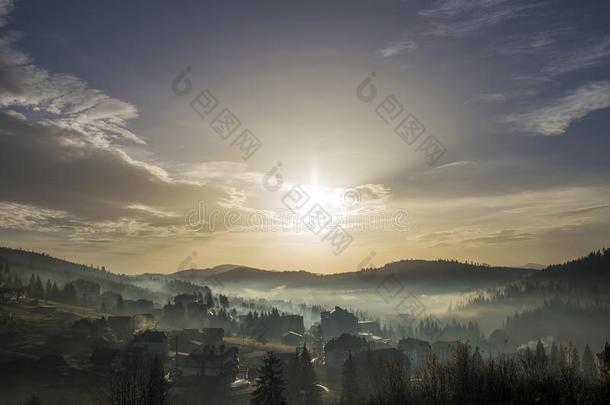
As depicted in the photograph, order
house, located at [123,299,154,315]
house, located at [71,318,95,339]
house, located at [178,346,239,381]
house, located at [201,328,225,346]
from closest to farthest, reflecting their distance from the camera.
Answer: house, located at [178,346,239,381]
house, located at [71,318,95,339]
house, located at [201,328,225,346]
house, located at [123,299,154,315]

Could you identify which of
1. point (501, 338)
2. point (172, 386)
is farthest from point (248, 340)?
point (501, 338)

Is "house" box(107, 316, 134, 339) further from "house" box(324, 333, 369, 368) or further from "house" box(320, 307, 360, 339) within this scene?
"house" box(320, 307, 360, 339)

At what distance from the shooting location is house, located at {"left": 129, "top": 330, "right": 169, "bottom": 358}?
116m

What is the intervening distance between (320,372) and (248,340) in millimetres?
47663

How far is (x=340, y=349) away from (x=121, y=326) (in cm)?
6391

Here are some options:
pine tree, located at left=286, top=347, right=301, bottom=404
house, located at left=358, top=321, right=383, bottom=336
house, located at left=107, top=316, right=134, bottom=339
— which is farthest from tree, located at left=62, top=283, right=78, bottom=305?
pine tree, located at left=286, top=347, right=301, bottom=404

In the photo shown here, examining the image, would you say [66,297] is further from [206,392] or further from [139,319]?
[206,392]

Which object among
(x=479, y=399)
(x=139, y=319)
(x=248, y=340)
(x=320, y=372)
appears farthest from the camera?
(x=248, y=340)

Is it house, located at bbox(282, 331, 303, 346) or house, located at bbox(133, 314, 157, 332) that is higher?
house, located at bbox(133, 314, 157, 332)

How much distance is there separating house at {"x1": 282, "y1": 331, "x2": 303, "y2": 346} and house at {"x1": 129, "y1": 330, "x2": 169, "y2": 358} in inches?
2129

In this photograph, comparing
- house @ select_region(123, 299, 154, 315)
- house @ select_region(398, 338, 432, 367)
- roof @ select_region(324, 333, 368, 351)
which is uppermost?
house @ select_region(123, 299, 154, 315)

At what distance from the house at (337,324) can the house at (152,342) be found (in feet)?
234

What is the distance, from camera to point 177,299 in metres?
A: 184

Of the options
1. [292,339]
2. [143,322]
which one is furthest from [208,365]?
[292,339]
